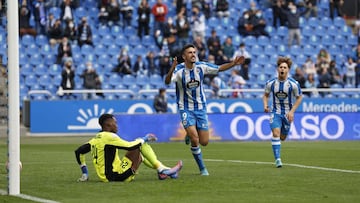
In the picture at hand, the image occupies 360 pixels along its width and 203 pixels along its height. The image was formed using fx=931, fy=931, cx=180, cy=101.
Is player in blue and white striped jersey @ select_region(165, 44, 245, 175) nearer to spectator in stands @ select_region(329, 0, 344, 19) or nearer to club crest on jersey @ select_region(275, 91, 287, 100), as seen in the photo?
club crest on jersey @ select_region(275, 91, 287, 100)

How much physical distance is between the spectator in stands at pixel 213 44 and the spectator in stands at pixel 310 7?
557 cm

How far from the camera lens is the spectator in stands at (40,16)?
3666 centimetres

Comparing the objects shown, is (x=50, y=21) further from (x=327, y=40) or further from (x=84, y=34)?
(x=327, y=40)

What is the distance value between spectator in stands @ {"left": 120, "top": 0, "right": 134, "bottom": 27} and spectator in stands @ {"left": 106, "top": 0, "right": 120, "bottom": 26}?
206 millimetres

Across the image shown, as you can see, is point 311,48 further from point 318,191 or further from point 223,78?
point 318,191

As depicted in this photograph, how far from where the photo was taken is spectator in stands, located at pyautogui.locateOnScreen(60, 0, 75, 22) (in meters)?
36.5

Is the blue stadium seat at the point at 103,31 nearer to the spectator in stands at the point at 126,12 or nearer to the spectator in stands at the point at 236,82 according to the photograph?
the spectator in stands at the point at 126,12

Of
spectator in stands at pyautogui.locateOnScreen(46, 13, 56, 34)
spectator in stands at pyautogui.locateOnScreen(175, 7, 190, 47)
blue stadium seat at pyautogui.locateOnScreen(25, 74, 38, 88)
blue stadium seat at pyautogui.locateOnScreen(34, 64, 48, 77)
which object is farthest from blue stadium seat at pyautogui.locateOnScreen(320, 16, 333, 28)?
blue stadium seat at pyautogui.locateOnScreen(25, 74, 38, 88)

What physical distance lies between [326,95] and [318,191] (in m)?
24.2

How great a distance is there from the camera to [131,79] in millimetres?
36188

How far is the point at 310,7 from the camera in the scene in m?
41.1

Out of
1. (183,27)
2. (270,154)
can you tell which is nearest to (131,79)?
(183,27)

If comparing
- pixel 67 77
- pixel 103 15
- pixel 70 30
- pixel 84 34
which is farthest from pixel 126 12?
pixel 67 77

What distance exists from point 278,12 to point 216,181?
26563mm
